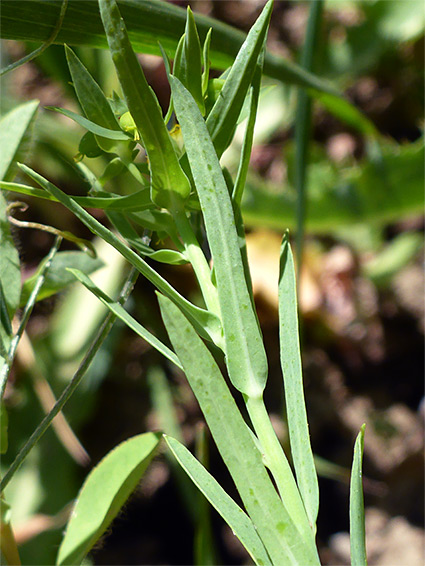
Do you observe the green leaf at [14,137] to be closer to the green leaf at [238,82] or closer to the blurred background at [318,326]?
the green leaf at [238,82]

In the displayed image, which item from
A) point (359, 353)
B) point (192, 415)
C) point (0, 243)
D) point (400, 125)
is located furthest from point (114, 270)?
→ point (0, 243)

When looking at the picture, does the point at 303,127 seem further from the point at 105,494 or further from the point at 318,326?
the point at 318,326

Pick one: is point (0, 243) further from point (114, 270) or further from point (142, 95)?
point (114, 270)

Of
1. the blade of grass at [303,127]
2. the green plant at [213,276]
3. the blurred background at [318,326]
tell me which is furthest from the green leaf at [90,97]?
the blurred background at [318,326]

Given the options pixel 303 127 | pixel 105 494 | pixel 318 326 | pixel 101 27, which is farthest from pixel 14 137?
pixel 318 326

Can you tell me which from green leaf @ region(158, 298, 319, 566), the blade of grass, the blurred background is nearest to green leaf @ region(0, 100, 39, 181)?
green leaf @ region(158, 298, 319, 566)
